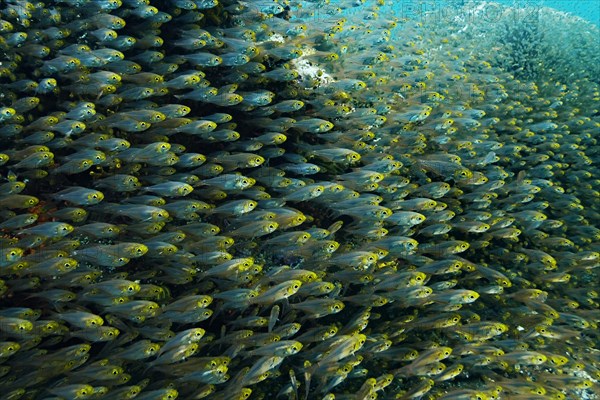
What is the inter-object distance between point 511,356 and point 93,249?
4.14 meters

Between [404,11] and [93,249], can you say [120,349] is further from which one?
[404,11]

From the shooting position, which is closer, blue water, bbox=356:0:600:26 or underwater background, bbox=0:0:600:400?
underwater background, bbox=0:0:600:400

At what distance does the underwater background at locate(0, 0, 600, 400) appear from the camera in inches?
172

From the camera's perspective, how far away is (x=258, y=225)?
4.97m

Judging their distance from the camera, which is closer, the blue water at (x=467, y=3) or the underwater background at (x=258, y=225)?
the underwater background at (x=258, y=225)

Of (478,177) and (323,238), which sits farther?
(478,177)

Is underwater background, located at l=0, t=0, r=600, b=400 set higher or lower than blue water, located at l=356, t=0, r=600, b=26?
lower

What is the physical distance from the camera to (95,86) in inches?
215

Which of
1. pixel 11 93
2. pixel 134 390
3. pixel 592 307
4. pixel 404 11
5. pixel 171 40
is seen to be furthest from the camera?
pixel 404 11

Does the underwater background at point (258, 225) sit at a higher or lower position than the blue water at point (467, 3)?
lower

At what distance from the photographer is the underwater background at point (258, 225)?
14.3 ft

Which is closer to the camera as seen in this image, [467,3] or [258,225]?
[258,225]

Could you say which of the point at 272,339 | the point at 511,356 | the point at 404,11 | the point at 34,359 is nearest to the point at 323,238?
the point at 272,339

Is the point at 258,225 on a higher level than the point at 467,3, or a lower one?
lower
